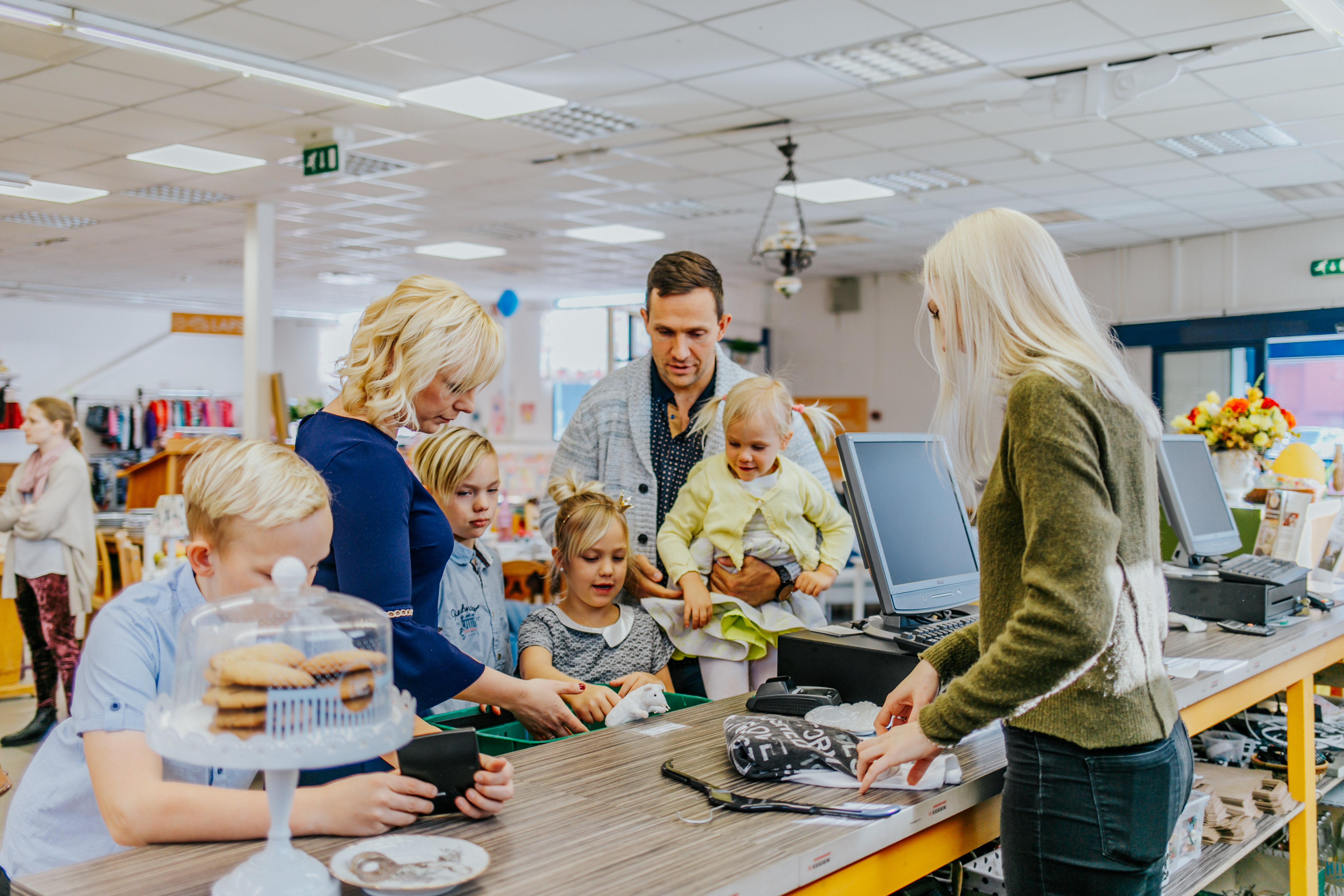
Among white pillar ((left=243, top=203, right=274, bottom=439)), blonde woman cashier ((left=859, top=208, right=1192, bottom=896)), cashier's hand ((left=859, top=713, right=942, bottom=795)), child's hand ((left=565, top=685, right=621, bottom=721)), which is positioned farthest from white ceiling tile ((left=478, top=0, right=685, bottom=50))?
white pillar ((left=243, top=203, right=274, bottom=439))

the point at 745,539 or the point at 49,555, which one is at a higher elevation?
the point at 745,539

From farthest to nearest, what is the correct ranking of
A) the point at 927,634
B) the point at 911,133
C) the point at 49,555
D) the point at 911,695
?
the point at 911,133, the point at 49,555, the point at 927,634, the point at 911,695

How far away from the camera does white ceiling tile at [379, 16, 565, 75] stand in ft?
15.9

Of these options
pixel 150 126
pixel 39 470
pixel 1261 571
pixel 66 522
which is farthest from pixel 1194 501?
pixel 150 126

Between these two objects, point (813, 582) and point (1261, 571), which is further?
point (1261, 571)

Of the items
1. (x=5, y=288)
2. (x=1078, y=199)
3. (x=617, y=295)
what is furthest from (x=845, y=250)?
(x=5, y=288)

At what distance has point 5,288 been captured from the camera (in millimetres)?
13586

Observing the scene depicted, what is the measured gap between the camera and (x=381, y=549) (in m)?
1.50

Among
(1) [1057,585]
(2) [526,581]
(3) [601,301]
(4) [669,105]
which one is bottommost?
(2) [526,581]

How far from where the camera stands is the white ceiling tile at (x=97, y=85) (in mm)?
5414

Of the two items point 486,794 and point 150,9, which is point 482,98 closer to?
point 150,9

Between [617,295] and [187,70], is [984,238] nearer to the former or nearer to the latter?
[187,70]

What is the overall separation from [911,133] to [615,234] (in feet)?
13.4

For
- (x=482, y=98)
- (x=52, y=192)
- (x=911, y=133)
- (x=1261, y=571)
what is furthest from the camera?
(x=52, y=192)
